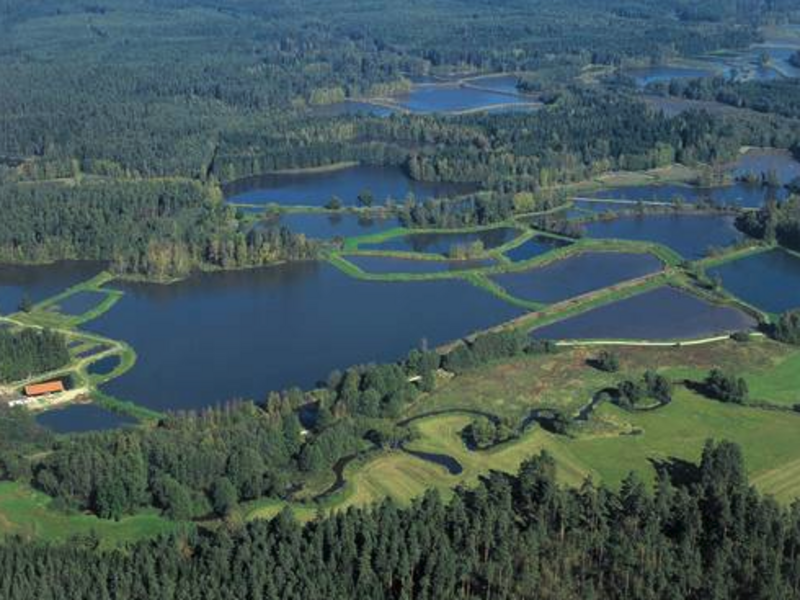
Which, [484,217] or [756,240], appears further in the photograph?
[484,217]

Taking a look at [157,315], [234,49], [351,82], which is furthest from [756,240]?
[234,49]

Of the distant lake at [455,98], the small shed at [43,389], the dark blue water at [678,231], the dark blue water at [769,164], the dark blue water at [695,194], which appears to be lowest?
the small shed at [43,389]

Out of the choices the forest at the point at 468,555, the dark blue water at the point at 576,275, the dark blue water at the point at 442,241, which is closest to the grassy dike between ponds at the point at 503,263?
the dark blue water at the point at 576,275

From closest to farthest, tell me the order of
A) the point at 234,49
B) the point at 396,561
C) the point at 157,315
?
the point at 396,561, the point at 157,315, the point at 234,49

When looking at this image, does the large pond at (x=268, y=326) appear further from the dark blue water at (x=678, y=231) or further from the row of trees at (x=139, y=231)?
the dark blue water at (x=678, y=231)

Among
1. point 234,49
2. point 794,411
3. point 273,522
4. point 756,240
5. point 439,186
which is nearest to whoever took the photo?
point 273,522

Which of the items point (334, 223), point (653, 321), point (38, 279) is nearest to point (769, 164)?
point (334, 223)

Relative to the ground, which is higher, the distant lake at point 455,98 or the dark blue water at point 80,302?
the distant lake at point 455,98

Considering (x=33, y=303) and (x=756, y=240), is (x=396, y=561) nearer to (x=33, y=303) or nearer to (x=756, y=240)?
(x=33, y=303)

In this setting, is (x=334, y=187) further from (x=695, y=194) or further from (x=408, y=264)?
(x=695, y=194)
